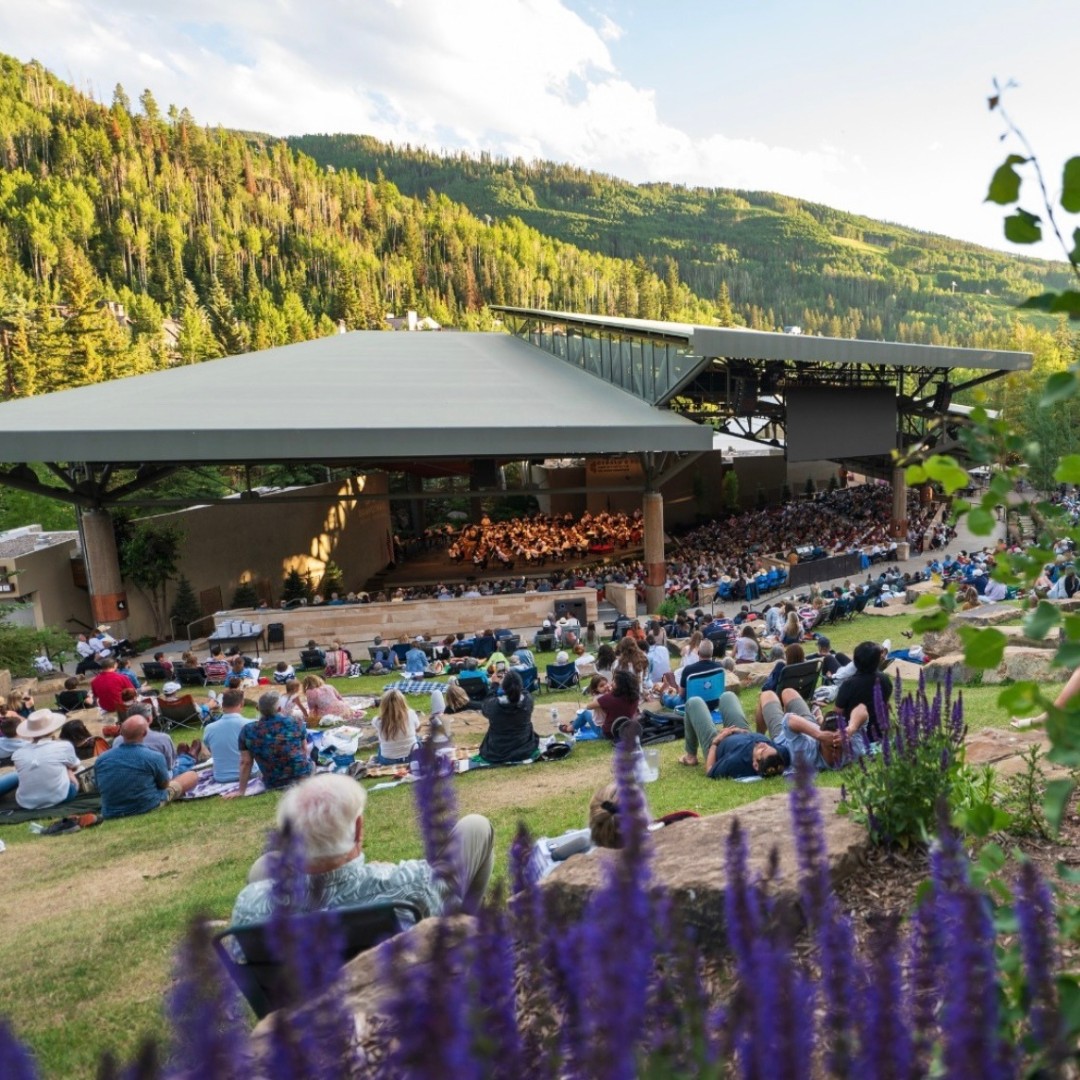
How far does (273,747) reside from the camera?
6.81 meters

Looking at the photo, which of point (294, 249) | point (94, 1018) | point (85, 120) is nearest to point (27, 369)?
point (94, 1018)

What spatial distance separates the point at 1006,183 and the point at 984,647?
0.77 metres

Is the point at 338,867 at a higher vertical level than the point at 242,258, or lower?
lower

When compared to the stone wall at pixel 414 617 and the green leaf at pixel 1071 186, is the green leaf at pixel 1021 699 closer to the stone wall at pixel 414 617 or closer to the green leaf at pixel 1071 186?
the green leaf at pixel 1071 186

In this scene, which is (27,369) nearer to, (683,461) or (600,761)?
(683,461)

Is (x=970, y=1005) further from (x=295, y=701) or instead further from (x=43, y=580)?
(x=43, y=580)

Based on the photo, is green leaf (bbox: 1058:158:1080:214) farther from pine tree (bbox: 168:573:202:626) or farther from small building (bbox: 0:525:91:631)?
pine tree (bbox: 168:573:202:626)

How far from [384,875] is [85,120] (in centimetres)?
17204

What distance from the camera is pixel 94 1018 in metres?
3.43

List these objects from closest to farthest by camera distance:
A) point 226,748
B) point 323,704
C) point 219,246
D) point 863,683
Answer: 1. point 863,683
2. point 226,748
3. point 323,704
4. point 219,246

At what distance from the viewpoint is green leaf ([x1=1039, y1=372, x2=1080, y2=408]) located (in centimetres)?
125

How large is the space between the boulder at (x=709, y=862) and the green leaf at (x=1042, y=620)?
1.16 meters

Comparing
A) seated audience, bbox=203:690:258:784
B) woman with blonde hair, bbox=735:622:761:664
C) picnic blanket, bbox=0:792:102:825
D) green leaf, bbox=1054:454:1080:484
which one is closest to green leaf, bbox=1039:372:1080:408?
green leaf, bbox=1054:454:1080:484

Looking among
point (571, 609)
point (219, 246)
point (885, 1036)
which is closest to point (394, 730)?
point (885, 1036)
